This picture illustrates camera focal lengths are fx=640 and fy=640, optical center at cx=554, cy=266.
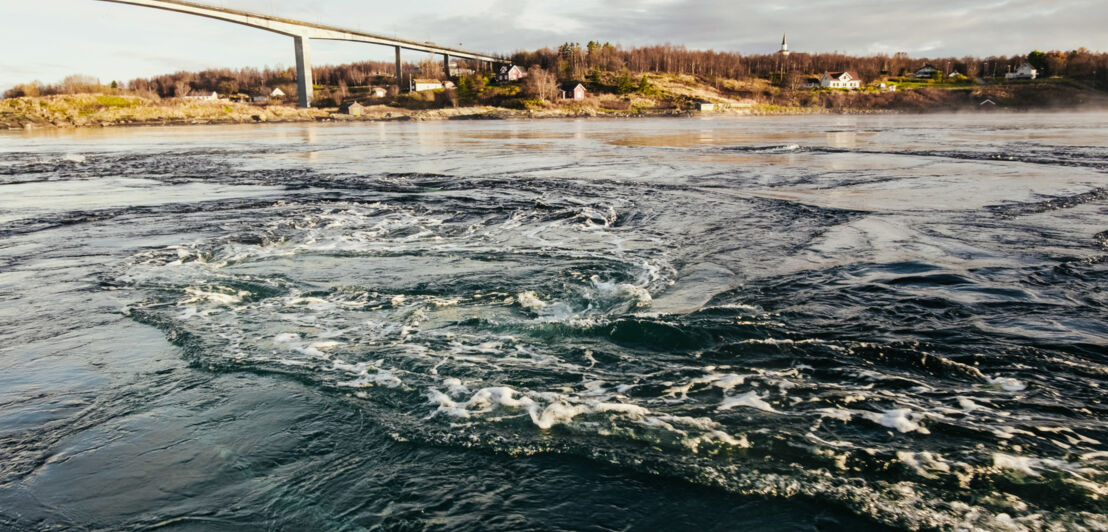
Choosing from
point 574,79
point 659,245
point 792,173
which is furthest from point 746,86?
point 659,245

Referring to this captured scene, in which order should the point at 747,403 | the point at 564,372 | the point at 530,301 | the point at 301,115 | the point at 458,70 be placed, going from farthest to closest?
1. the point at 458,70
2. the point at 301,115
3. the point at 530,301
4. the point at 564,372
5. the point at 747,403

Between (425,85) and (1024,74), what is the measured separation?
125m

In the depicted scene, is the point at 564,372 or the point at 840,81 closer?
the point at 564,372

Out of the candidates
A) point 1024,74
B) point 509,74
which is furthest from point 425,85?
point 1024,74

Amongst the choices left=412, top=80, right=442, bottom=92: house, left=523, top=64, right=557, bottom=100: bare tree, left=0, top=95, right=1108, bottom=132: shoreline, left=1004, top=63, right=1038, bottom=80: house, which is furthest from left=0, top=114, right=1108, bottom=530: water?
left=1004, top=63, right=1038, bottom=80: house

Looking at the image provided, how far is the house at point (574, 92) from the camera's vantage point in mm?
113312

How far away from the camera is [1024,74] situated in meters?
134

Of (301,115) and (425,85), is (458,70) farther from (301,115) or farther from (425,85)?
(301,115)

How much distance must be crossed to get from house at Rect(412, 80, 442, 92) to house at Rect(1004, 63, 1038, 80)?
390 ft

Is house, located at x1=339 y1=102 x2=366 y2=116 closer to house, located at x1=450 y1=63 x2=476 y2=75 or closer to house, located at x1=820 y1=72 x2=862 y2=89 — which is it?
house, located at x1=450 y1=63 x2=476 y2=75

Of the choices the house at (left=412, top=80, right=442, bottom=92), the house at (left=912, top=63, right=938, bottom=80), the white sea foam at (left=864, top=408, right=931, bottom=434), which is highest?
the house at (left=912, top=63, right=938, bottom=80)

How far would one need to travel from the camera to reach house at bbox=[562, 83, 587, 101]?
113m

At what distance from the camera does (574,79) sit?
422 feet

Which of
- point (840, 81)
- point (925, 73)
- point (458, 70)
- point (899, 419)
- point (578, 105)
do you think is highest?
point (458, 70)
